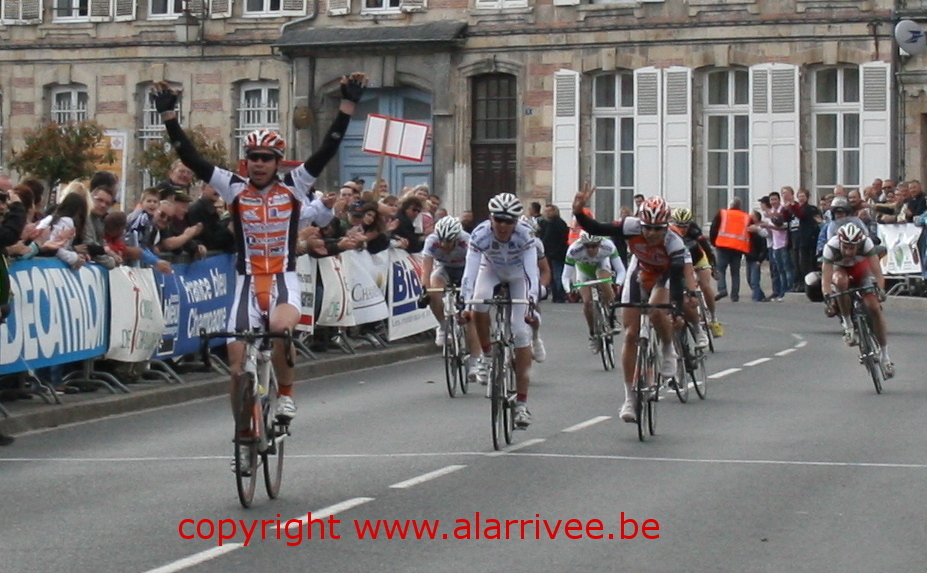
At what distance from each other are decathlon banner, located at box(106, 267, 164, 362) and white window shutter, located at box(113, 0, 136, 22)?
2773 cm

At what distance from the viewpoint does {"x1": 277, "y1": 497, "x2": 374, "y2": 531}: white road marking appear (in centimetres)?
940

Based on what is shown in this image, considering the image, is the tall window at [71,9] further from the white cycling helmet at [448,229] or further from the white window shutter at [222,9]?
the white cycling helmet at [448,229]

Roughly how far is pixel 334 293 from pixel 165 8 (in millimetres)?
24371

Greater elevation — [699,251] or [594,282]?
[699,251]

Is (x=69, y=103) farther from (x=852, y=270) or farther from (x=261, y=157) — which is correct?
(x=261, y=157)

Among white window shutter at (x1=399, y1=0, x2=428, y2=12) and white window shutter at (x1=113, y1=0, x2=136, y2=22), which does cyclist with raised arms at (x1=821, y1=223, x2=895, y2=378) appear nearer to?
white window shutter at (x1=399, y1=0, x2=428, y2=12)

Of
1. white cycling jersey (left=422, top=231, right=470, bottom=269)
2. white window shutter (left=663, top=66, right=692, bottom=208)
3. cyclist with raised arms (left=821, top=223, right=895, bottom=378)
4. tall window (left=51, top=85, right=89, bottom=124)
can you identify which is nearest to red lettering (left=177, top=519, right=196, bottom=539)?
white cycling jersey (left=422, top=231, right=470, bottom=269)

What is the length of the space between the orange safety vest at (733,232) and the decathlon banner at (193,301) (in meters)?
17.5

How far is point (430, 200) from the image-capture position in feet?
90.0

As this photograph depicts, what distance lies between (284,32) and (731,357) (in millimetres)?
22206

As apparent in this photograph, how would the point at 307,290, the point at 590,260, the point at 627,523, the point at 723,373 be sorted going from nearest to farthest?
the point at 627,523 → the point at 723,373 → the point at 307,290 → the point at 590,260

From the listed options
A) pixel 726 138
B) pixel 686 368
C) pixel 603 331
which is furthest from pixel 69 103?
pixel 686 368

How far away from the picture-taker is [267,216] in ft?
33.9

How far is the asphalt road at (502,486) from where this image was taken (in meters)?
8.53
